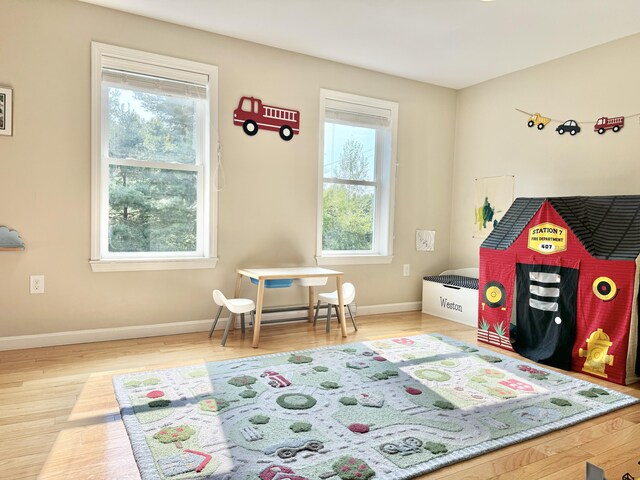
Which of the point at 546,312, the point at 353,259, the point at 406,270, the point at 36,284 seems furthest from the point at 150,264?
the point at 546,312

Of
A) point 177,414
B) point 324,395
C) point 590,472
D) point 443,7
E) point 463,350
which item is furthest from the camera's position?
point 463,350

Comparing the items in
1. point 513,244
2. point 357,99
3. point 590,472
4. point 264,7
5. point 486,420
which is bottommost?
point 486,420

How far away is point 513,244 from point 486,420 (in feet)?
5.39

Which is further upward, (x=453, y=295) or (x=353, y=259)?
(x=353, y=259)

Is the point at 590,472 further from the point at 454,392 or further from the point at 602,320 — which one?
the point at 602,320

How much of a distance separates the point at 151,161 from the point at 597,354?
347 cm

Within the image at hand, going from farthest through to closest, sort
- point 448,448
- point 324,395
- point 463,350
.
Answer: point 463,350, point 324,395, point 448,448

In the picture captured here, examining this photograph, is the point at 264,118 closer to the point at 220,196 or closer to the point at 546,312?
the point at 220,196

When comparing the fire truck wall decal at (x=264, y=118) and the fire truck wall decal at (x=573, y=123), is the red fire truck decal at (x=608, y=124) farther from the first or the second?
the fire truck wall decal at (x=264, y=118)

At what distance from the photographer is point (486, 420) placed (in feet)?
6.95

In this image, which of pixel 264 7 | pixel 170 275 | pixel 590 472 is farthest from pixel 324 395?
pixel 264 7

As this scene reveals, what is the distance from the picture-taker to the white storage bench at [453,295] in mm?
4109

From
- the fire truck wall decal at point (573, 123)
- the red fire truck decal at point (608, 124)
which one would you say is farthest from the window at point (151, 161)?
the red fire truck decal at point (608, 124)

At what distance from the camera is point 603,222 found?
9.80ft
